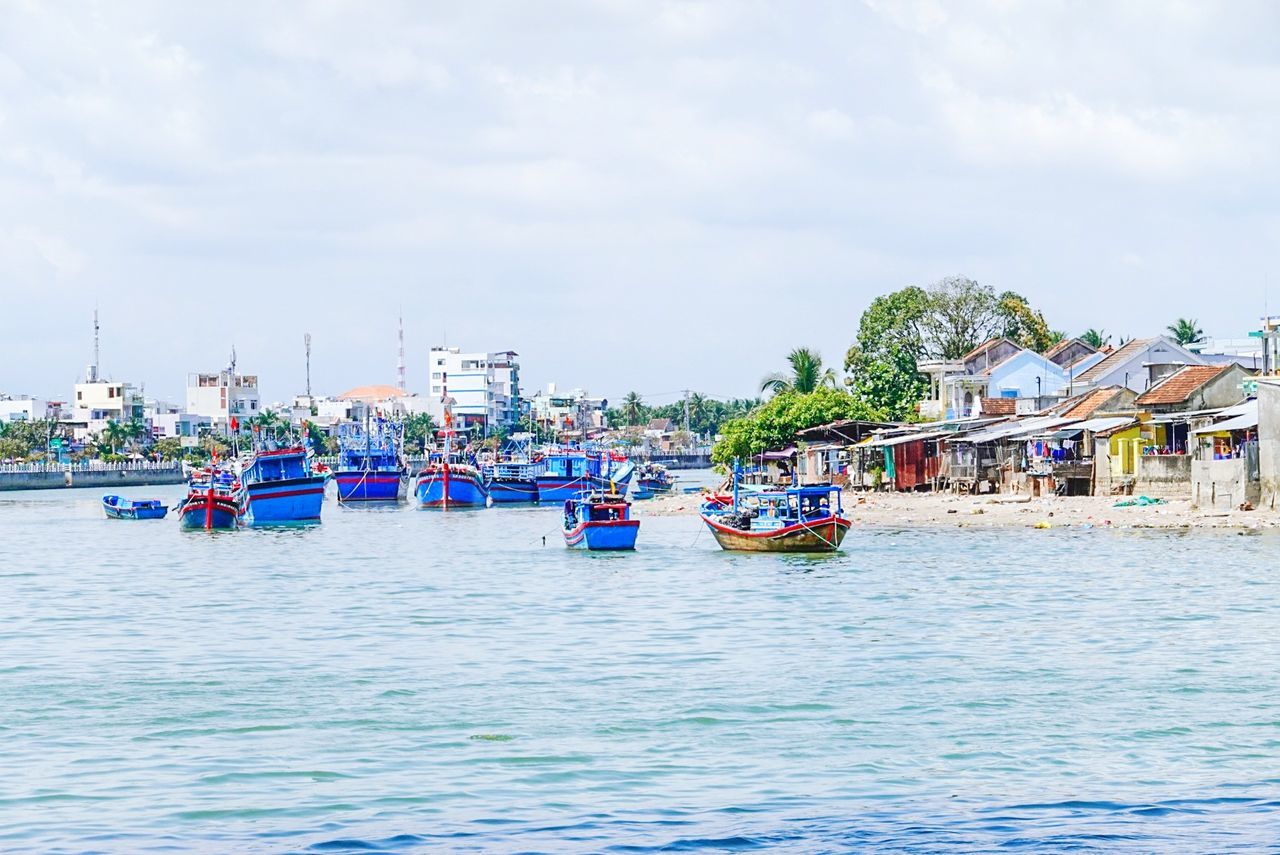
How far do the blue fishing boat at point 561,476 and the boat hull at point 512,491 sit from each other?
1.60ft

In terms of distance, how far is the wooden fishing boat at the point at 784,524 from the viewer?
138 ft

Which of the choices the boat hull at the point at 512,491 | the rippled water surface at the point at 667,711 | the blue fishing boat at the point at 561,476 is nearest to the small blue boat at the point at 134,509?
the boat hull at the point at 512,491

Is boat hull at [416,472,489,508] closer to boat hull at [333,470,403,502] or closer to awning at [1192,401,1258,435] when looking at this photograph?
boat hull at [333,470,403,502]

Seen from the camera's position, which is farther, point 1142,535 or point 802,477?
point 802,477

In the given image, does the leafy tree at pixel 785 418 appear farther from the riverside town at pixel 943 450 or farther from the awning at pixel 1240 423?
the awning at pixel 1240 423

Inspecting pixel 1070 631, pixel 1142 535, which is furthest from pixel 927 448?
pixel 1070 631

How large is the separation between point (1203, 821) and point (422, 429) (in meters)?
186

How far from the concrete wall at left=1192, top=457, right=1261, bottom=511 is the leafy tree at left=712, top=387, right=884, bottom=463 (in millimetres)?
32636

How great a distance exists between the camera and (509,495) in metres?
92.9

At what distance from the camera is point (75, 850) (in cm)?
1365

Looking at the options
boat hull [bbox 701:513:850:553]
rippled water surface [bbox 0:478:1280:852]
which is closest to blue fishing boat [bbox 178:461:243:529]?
rippled water surface [bbox 0:478:1280:852]

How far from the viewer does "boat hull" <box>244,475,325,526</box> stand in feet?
234

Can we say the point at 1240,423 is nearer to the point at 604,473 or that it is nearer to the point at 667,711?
the point at 667,711

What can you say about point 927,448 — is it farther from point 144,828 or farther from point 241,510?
point 144,828
